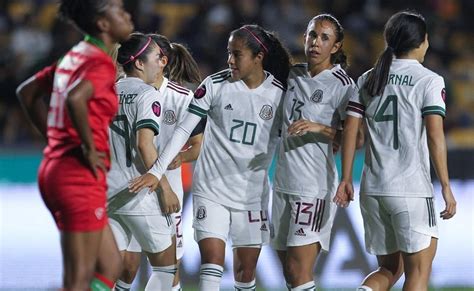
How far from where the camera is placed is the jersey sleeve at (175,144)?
676 centimetres

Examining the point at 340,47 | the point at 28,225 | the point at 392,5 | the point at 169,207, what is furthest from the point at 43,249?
the point at 392,5

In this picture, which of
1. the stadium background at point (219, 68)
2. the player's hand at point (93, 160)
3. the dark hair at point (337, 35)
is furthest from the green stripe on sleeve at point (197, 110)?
the stadium background at point (219, 68)

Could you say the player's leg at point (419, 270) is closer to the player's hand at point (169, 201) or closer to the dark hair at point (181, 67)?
the player's hand at point (169, 201)

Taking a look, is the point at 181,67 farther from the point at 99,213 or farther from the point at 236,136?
the point at 99,213

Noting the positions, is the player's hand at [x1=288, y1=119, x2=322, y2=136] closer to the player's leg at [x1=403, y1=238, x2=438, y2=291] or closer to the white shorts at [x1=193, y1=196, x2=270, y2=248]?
the white shorts at [x1=193, y1=196, x2=270, y2=248]

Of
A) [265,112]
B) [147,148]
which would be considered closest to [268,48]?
[265,112]

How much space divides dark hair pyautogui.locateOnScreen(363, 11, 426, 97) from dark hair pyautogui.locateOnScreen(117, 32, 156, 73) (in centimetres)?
156

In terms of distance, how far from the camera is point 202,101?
7125mm

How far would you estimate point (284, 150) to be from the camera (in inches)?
280

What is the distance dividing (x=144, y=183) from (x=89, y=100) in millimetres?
1399

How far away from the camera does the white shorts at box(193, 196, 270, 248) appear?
705cm

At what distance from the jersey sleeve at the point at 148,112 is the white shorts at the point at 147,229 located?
62cm

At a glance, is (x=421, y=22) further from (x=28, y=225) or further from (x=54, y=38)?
(x=54, y=38)

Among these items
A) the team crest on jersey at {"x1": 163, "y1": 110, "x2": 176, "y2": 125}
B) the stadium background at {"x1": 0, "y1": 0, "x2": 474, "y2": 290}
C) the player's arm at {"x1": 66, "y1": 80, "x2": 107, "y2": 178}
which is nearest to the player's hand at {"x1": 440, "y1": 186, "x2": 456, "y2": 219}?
the team crest on jersey at {"x1": 163, "y1": 110, "x2": 176, "y2": 125}
